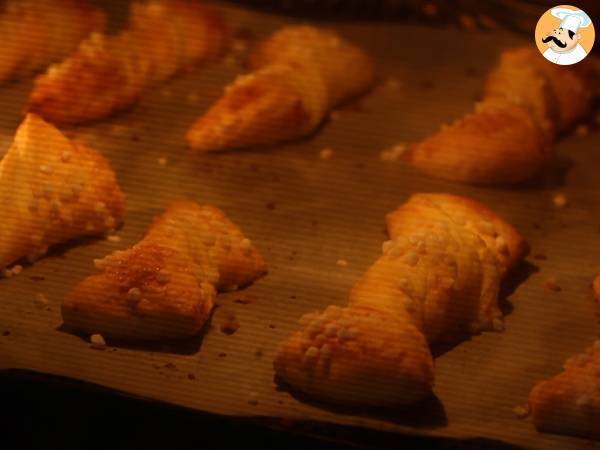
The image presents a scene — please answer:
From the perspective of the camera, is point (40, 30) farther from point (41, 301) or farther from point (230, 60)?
point (41, 301)

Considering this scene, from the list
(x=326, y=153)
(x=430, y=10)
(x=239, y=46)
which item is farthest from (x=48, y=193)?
(x=430, y=10)

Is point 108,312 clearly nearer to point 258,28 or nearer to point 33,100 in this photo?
point 33,100

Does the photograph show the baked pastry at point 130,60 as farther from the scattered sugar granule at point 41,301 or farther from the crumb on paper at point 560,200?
the crumb on paper at point 560,200

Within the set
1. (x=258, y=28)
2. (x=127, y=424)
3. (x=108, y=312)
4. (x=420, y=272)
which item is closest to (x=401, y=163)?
(x=420, y=272)

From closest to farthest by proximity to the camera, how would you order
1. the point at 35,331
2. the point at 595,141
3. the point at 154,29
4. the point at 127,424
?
the point at 127,424 < the point at 35,331 < the point at 595,141 < the point at 154,29

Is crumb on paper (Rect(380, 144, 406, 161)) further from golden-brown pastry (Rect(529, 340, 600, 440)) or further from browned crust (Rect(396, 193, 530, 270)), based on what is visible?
golden-brown pastry (Rect(529, 340, 600, 440))

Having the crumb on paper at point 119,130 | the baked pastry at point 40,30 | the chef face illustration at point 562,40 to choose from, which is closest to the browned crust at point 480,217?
the chef face illustration at point 562,40
